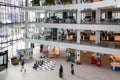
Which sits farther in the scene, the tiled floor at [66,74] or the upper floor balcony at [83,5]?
the tiled floor at [66,74]

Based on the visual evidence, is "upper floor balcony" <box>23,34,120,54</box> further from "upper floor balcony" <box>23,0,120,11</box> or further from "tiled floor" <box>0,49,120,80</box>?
"upper floor balcony" <box>23,0,120,11</box>

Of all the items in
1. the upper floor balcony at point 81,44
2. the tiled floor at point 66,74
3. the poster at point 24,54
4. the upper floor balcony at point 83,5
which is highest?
the upper floor balcony at point 83,5

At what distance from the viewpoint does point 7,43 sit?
86.6 ft

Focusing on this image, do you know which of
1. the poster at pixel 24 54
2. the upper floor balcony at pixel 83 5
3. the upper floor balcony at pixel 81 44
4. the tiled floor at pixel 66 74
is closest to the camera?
the upper floor balcony at pixel 83 5

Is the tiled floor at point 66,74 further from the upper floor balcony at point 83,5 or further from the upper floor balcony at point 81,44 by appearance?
the upper floor balcony at point 83,5

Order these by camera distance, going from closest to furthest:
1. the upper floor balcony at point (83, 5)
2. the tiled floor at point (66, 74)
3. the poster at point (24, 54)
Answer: the upper floor balcony at point (83, 5), the tiled floor at point (66, 74), the poster at point (24, 54)

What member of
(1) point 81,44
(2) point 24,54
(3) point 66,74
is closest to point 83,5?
(1) point 81,44

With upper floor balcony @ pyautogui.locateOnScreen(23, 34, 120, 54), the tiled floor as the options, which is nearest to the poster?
upper floor balcony @ pyautogui.locateOnScreen(23, 34, 120, 54)

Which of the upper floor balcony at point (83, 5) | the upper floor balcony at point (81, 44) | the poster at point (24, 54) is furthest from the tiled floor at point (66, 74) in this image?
the upper floor balcony at point (83, 5)

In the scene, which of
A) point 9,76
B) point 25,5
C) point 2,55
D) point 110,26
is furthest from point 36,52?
point 110,26

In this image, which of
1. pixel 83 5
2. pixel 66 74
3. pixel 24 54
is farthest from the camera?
pixel 24 54

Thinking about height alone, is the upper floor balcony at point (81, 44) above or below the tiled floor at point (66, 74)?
above

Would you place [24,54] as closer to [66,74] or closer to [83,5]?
[66,74]

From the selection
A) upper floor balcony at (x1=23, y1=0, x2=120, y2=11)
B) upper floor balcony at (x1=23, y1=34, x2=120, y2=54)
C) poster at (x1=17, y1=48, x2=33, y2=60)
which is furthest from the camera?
poster at (x1=17, y1=48, x2=33, y2=60)
